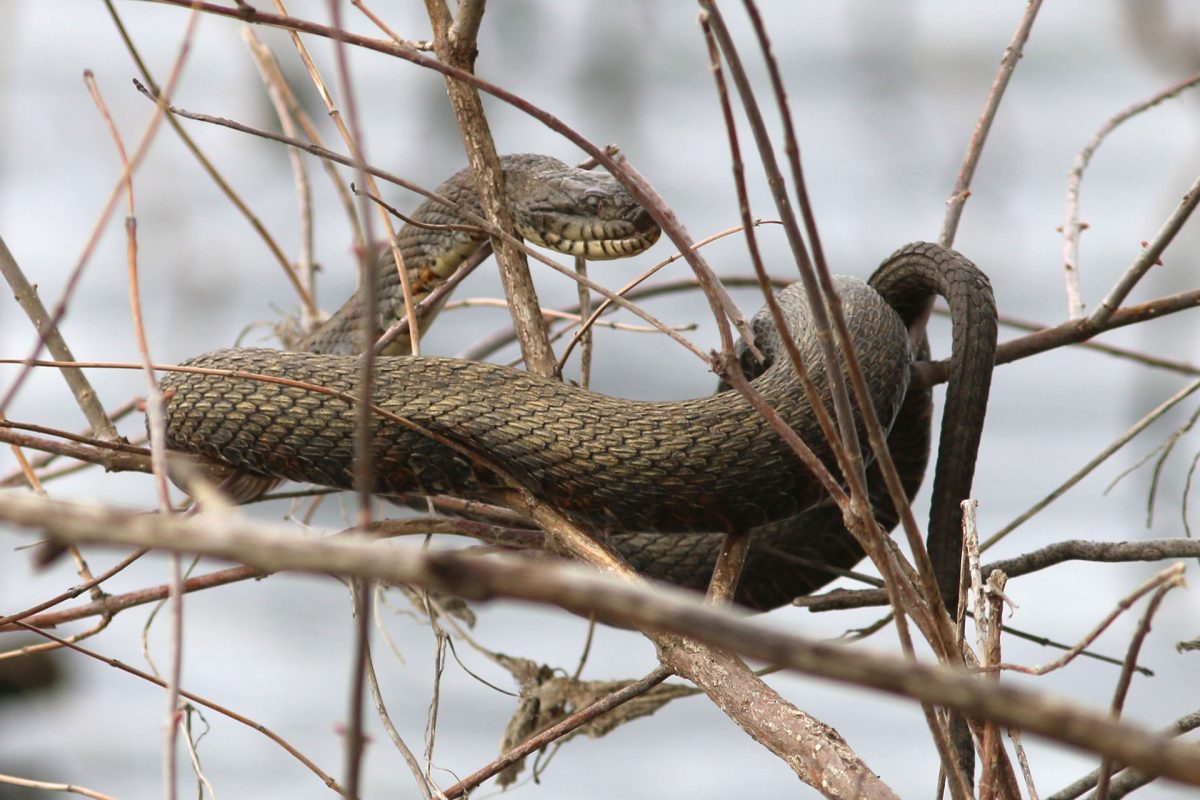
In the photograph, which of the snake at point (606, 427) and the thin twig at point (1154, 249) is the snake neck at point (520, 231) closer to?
the snake at point (606, 427)

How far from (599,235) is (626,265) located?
2459 mm

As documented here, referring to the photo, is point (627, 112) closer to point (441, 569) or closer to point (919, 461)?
point (919, 461)

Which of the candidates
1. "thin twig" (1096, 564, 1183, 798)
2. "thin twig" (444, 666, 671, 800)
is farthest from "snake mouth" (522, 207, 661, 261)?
"thin twig" (1096, 564, 1183, 798)

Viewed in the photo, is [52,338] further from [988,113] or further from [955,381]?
[988,113]

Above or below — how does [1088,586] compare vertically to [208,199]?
below

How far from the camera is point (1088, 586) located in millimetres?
5754

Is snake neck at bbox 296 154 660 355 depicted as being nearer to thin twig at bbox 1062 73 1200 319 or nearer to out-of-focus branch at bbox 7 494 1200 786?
thin twig at bbox 1062 73 1200 319

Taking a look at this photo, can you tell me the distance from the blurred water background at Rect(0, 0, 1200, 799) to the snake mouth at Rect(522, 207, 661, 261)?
216 cm

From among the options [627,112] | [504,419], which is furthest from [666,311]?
[504,419]

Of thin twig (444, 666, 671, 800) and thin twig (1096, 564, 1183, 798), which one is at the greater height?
thin twig (444, 666, 671, 800)

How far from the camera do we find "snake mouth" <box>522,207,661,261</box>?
108 inches

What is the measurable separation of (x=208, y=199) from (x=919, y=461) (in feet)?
12.5

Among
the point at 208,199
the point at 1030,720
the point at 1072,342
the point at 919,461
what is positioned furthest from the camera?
the point at 208,199

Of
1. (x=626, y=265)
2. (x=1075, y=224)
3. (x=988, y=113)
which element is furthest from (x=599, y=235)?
(x=626, y=265)
